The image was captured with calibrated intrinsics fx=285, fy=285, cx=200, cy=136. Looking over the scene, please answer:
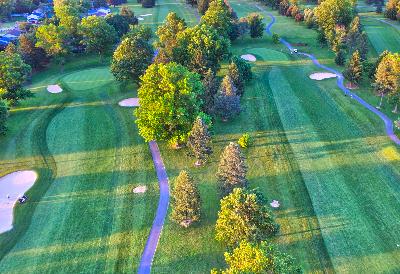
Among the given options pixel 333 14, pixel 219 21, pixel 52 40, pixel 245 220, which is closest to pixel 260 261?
pixel 245 220

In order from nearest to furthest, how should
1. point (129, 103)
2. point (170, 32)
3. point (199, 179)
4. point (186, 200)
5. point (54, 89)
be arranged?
point (186, 200)
point (199, 179)
point (129, 103)
point (54, 89)
point (170, 32)

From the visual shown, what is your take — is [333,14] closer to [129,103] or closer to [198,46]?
[198,46]

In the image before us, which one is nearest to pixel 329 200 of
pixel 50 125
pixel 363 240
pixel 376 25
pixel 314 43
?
pixel 363 240

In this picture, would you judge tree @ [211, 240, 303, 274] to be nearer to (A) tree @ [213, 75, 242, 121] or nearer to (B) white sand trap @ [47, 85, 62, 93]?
(A) tree @ [213, 75, 242, 121]

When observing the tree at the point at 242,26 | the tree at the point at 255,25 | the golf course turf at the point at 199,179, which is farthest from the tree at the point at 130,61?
the tree at the point at 255,25

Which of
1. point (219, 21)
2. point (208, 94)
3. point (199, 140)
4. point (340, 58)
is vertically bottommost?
point (199, 140)

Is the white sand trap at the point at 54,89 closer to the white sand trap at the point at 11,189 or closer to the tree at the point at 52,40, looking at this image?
the tree at the point at 52,40

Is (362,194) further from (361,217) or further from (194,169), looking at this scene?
(194,169)
